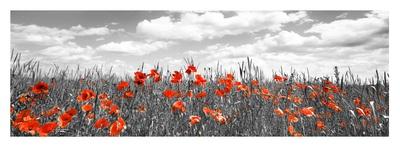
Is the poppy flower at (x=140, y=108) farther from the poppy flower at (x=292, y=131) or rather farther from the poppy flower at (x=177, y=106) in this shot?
the poppy flower at (x=292, y=131)

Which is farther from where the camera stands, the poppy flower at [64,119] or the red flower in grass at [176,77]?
the red flower in grass at [176,77]

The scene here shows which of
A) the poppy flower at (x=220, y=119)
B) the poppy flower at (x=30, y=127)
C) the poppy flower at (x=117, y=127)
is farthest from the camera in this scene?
the poppy flower at (x=220, y=119)

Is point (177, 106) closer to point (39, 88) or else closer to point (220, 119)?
point (220, 119)

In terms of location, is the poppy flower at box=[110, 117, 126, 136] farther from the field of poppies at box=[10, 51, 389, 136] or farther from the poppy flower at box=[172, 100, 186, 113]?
the poppy flower at box=[172, 100, 186, 113]

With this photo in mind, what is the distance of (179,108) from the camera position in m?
2.50

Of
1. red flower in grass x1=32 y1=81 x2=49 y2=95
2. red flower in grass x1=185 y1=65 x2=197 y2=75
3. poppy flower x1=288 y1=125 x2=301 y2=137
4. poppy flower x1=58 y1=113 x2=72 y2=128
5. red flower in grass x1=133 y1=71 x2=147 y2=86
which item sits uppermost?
red flower in grass x1=185 y1=65 x2=197 y2=75

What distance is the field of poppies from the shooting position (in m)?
2.41

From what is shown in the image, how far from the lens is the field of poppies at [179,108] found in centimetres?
241

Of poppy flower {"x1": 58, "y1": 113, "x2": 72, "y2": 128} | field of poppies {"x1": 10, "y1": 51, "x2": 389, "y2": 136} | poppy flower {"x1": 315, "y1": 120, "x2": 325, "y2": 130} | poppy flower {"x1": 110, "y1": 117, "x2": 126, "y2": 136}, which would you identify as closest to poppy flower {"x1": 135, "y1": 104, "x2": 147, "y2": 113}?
field of poppies {"x1": 10, "y1": 51, "x2": 389, "y2": 136}

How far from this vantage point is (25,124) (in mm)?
2145

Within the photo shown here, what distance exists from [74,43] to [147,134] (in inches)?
45.7

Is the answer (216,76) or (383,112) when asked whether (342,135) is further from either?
(216,76)

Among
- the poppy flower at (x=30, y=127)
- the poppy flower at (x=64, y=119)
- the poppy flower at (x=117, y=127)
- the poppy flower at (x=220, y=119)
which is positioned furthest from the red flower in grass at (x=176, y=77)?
the poppy flower at (x=30, y=127)
